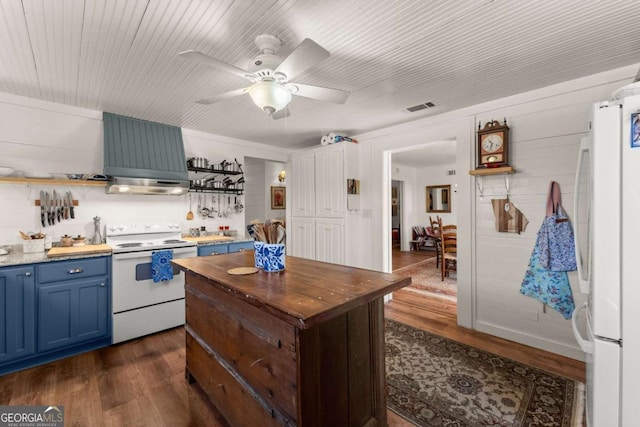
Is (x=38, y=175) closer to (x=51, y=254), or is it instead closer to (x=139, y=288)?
(x=51, y=254)

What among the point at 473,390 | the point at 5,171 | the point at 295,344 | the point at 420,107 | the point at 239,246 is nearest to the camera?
the point at 295,344

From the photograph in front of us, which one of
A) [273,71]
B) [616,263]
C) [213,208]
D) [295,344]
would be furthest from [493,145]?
[213,208]

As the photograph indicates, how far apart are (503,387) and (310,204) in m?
3.15

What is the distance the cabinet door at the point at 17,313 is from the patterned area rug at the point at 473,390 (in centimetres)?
290

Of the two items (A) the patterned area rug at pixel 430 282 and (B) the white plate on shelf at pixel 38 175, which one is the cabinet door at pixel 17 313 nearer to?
(B) the white plate on shelf at pixel 38 175

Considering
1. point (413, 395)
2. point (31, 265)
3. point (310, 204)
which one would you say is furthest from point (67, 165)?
point (413, 395)

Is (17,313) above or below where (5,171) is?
below

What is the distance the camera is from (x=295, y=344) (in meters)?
1.13

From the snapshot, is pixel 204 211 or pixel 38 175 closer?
pixel 38 175

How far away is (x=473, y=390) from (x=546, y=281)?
129 cm

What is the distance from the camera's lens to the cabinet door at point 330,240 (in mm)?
4039

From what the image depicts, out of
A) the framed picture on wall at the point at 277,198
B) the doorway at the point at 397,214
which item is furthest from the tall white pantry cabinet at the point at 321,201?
the doorway at the point at 397,214

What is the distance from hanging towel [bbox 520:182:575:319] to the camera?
2512 millimetres

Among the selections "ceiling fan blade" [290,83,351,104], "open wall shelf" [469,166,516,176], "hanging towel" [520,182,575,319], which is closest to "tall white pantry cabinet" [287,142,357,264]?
"open wall shelf" [469,166,516,176]
